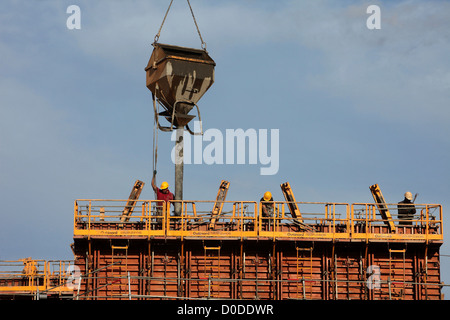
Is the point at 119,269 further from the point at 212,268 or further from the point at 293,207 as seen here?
the point at 293,207

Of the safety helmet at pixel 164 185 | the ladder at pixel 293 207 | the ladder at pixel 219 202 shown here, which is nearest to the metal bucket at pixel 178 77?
the safety helmet at pixel 164 185

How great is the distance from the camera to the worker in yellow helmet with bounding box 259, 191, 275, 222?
3878 centimetres

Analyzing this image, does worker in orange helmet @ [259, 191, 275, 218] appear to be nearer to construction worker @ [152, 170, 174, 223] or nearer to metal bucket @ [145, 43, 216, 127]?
construction worker @ [152, 170, 174, 223]

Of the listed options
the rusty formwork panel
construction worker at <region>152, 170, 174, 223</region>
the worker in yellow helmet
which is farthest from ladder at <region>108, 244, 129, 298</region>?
the worker in yellow helmet

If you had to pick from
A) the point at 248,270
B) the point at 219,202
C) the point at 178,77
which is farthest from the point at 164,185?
the point at 248,270

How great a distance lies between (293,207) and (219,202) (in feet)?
10.5

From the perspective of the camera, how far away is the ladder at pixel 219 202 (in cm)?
3848

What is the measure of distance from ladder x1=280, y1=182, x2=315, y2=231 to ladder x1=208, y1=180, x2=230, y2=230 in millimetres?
2475

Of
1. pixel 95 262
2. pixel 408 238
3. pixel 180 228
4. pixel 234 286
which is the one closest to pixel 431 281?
pixel 408 238
